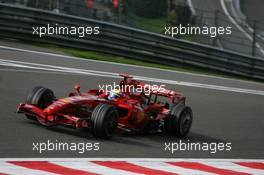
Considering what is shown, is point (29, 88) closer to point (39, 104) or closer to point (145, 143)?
point (39, 104)

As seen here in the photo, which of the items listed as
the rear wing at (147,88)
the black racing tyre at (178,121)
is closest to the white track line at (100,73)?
the rear wing at (147,88)

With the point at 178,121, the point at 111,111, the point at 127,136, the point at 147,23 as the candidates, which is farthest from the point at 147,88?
the point at 147,23

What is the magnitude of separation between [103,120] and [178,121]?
1.58m

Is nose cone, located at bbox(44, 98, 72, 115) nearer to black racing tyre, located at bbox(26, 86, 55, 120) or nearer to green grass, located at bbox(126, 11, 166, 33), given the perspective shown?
black racing tyre, located at bbox(26, 86, 55, 120)

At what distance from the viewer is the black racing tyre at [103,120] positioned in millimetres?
9875

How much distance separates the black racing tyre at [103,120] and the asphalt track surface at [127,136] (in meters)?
0.13

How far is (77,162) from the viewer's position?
28.2 ft

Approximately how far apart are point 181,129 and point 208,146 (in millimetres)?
559

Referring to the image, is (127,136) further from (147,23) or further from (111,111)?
(147,23)

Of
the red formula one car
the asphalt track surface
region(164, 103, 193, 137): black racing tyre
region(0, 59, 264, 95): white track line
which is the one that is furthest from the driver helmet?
region(0, 59, 264, 95): white track line

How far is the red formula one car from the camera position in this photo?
10008 millimetres

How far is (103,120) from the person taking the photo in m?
9.85

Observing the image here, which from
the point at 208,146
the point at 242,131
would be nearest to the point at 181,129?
the point at 208,146

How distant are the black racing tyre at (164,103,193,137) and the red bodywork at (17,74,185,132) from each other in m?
0.11
